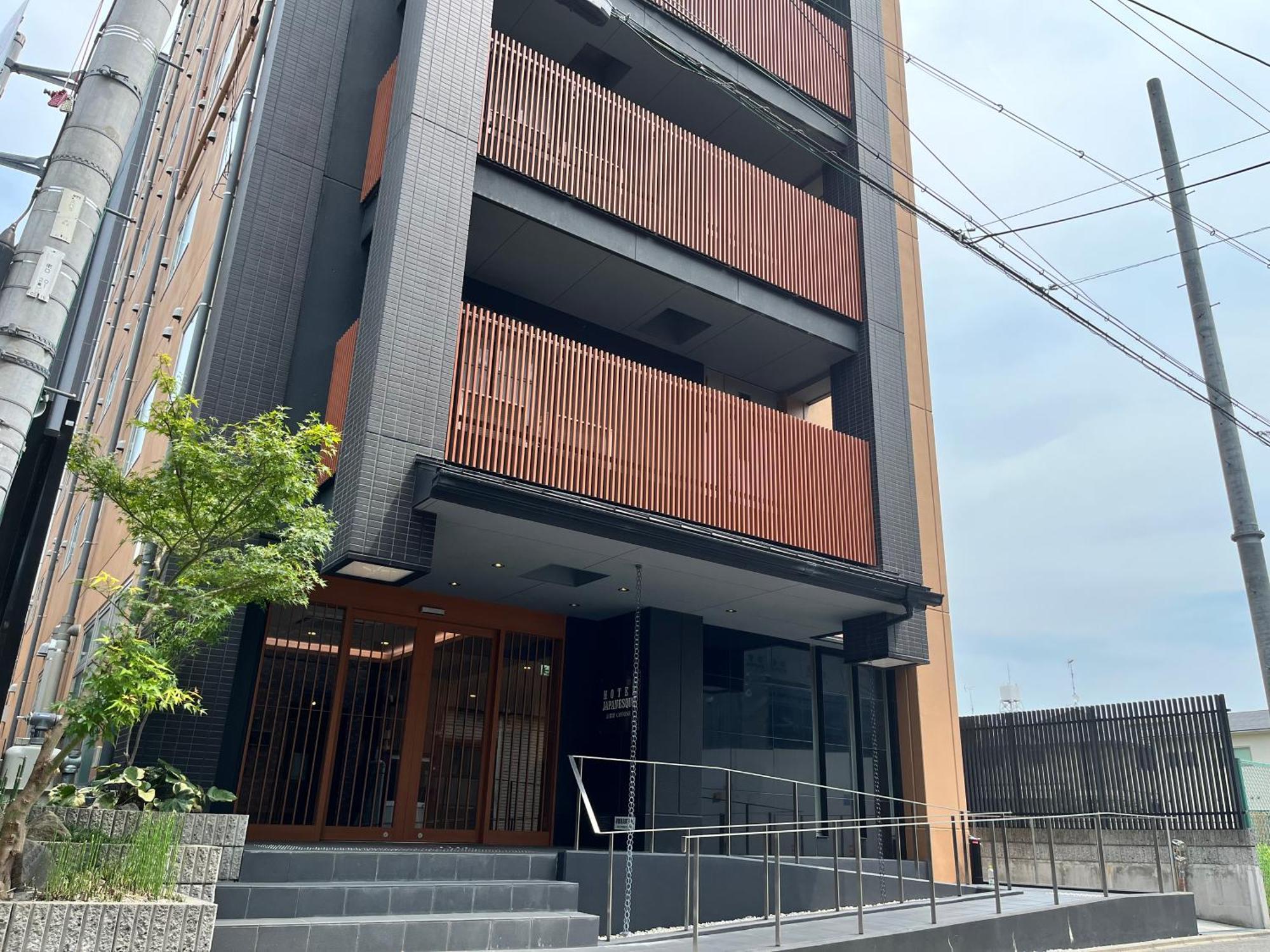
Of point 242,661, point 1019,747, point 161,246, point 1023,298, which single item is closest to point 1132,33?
point 1023,298

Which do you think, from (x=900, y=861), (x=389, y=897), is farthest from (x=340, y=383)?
(x=900, y=861)

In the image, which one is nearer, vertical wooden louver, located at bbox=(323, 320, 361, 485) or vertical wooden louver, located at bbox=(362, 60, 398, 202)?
vertical wooden louver, located at bbox=(323, 320, 361, 485)

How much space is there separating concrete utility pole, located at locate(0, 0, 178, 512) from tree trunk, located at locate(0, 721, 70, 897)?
10.0 feet

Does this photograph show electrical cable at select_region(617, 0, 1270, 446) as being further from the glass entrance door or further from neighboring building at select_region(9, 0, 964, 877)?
the glass entrance door

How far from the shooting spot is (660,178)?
12.8 m

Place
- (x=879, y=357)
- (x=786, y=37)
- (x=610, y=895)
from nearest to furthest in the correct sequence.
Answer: (x=610, y=895), (x=879, y=357), (x=786, y=37)

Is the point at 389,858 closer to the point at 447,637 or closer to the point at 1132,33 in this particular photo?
the point at 447,637

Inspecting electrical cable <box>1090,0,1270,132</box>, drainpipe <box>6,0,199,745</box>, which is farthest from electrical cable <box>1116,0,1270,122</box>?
drainpipe <box>6,0,199,745</box>

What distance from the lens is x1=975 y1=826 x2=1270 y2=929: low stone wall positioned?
13773 millimetres

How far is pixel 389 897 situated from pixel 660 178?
944 centimetres

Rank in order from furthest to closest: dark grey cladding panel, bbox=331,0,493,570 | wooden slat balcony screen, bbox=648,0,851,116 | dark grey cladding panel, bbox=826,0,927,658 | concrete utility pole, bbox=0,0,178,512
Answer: wooden slat balcony screen, bbox=648,0,851,116 < dark grey cladding panel, bbox=826,0,927,658 < dark grey cladding panel, bbox=331,0,493,570 < concrete utility pole, bbox=0,0,178,512

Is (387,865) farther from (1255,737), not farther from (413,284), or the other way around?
(1255,737)

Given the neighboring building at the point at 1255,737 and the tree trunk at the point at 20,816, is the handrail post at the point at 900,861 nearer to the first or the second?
the tree trunk at the point at 20,816

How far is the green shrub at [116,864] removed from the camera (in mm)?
6152
